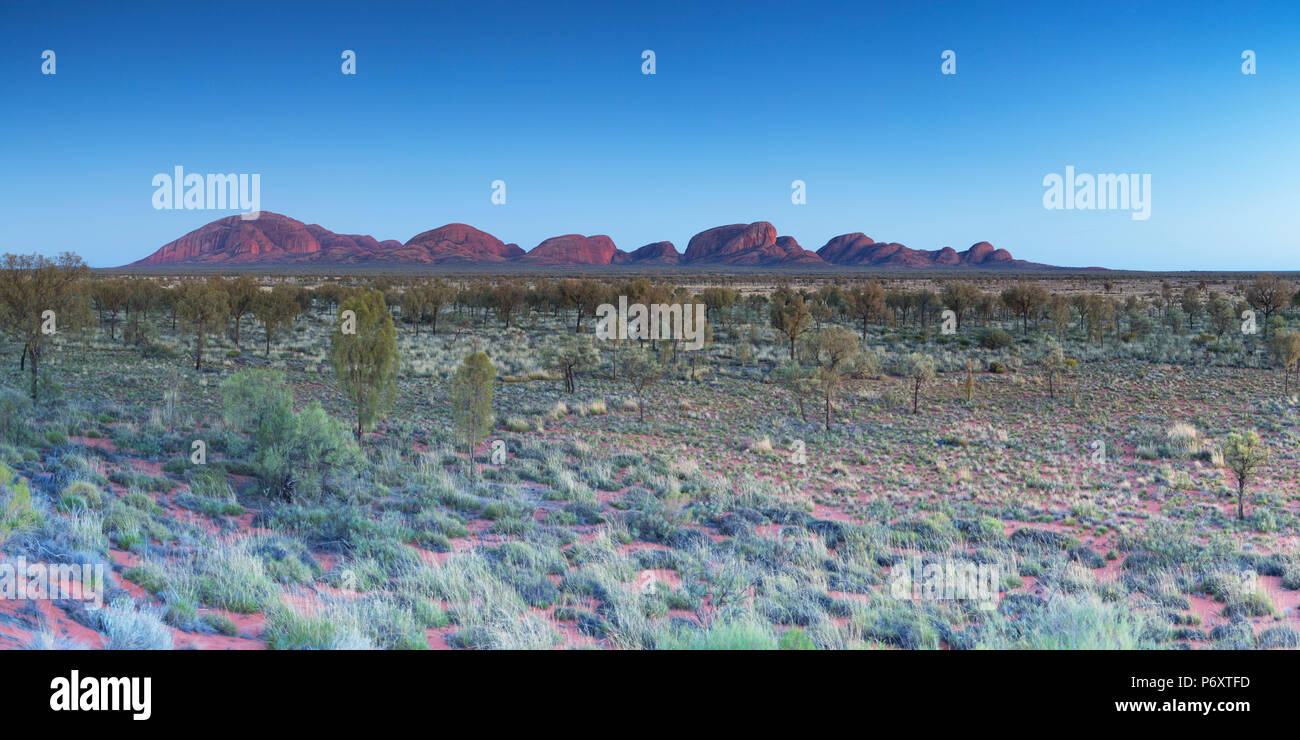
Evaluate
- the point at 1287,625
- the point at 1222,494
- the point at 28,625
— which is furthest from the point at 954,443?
the point at 28,625

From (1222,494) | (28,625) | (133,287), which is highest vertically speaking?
(133,287)

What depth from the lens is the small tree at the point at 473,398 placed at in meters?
15.0

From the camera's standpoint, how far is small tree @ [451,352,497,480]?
15008mm

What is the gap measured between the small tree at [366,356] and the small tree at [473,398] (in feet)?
5.62

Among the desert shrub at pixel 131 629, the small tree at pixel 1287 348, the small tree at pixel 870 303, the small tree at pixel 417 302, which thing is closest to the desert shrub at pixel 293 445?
the desert shrub at pixel 131 629

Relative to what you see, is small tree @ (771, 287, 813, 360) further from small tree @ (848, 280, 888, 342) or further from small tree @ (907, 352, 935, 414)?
small tree @ (848, 280, 888, 342)

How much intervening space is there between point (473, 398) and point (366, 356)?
2.76 metres

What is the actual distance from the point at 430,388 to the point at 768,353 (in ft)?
64.3

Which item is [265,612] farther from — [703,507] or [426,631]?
[703,507]

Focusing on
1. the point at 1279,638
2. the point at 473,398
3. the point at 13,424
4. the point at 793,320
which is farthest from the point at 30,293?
the point at 793,320

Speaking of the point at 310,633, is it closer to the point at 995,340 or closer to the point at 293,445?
the point at 293,445

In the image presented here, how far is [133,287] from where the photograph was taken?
142 feet

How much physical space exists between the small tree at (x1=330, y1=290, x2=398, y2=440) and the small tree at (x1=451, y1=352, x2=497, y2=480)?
171 centimetres

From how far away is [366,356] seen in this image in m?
15.3
